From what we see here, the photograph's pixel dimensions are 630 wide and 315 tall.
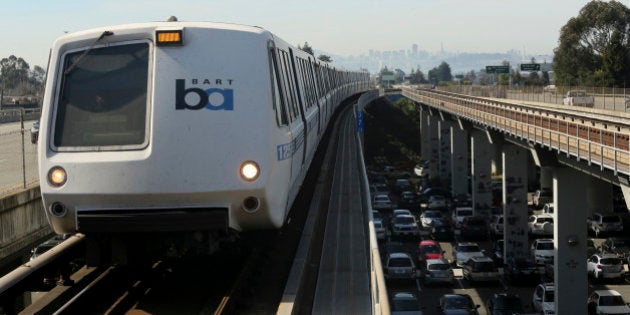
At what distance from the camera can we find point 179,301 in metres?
8.92

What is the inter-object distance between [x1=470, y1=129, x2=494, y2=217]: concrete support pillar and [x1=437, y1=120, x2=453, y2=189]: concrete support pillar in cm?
2198

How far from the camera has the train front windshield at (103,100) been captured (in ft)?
26.5

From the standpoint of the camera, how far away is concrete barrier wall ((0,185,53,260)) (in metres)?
14.3

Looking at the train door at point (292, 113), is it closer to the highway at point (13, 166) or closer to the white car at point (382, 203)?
the highway at point (13, 166)

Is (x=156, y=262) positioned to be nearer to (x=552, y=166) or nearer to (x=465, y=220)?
(x=552, y=166)

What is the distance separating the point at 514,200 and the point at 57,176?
37278 mm

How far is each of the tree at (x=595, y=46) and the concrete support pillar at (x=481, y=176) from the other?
22.3 m

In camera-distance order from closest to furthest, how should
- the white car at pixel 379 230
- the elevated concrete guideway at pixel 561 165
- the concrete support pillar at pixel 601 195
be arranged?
the elevated concrete guideway at pixel 561 165 < the white car at pixel 379 230 < the concrete support pillar at pixel 601 195

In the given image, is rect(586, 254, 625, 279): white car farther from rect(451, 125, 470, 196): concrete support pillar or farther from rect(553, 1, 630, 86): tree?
rect(553, 1, 630, 86): tree

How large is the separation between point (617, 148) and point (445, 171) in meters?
57.2

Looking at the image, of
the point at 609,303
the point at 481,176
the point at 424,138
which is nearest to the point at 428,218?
the point at 481,176

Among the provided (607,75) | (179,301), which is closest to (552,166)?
(179,301)

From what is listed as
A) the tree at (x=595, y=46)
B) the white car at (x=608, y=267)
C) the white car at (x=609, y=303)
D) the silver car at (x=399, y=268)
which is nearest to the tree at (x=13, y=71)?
the tree at (x=595, y=46)

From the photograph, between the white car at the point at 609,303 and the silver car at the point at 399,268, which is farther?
the silver car at the point at 399,268
